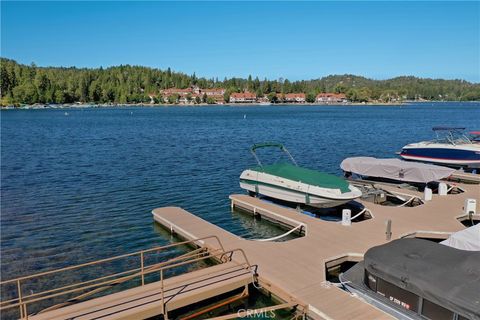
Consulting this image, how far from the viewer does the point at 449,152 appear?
94.7 ft

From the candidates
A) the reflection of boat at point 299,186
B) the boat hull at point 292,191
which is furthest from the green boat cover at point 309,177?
the boat hull at point 292,191

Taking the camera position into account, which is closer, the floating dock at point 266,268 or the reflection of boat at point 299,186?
the floating dock at point 266,268

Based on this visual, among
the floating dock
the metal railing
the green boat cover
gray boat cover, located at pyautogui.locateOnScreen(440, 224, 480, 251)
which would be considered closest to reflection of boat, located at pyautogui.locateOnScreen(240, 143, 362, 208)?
the green boat cover

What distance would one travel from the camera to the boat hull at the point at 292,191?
54.6 ft

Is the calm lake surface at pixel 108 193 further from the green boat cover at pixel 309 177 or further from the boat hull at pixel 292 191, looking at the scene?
the green boat cover at pixel 309 177

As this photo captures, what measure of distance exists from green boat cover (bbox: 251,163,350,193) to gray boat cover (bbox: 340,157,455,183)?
492cm

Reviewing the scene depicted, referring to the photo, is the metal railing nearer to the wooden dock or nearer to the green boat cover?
the wooden dock

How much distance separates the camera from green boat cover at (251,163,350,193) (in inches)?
671

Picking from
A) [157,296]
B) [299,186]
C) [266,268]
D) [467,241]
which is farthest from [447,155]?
[157,296]

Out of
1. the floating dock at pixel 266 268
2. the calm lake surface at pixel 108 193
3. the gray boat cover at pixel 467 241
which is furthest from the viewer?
the calm lake surface at pixel 108 193

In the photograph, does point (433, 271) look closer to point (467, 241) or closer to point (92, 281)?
point (467, 241)

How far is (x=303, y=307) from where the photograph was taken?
8.75 m

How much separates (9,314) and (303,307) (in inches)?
294

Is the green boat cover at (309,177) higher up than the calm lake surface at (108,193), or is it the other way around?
the green boat cover at (309,177)
